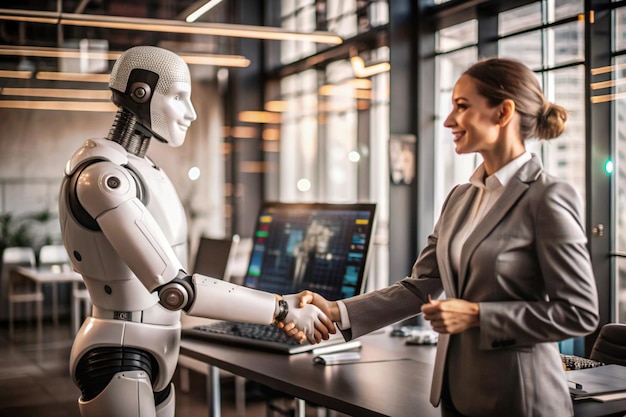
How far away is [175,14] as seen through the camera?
7.12 metres

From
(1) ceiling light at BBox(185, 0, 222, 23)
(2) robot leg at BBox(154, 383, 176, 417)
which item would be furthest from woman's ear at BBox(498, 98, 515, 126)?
(1) ceiling light at BBox(185, 0, 222, 23)

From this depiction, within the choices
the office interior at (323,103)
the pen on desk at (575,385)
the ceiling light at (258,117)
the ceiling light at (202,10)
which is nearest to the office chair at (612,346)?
the pen on desk at (575,385)

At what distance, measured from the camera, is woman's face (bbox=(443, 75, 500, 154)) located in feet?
6.27

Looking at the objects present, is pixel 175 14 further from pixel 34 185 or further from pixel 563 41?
pixel 563 41

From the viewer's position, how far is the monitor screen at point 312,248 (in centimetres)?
297

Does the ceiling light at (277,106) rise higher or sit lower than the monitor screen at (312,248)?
higher

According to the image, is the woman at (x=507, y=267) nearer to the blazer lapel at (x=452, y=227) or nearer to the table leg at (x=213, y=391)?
the blazer lapel at (x=452, y=227)

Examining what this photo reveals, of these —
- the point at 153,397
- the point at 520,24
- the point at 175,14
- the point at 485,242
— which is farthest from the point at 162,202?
the point at 175,14

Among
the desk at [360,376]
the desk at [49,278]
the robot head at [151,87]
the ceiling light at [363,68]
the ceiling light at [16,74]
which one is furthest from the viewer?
the ceiling light at [363,68]

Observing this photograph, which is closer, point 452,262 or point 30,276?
point 452,262

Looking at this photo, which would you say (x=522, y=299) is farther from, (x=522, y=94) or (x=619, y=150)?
(x=619, y=150)

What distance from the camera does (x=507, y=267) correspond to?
1815 millimetres

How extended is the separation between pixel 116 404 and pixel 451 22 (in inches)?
169

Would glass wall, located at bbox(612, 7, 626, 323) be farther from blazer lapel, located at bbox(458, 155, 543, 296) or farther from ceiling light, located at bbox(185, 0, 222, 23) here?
ceiling light, located at bbox(185, 0, 222, 23)
